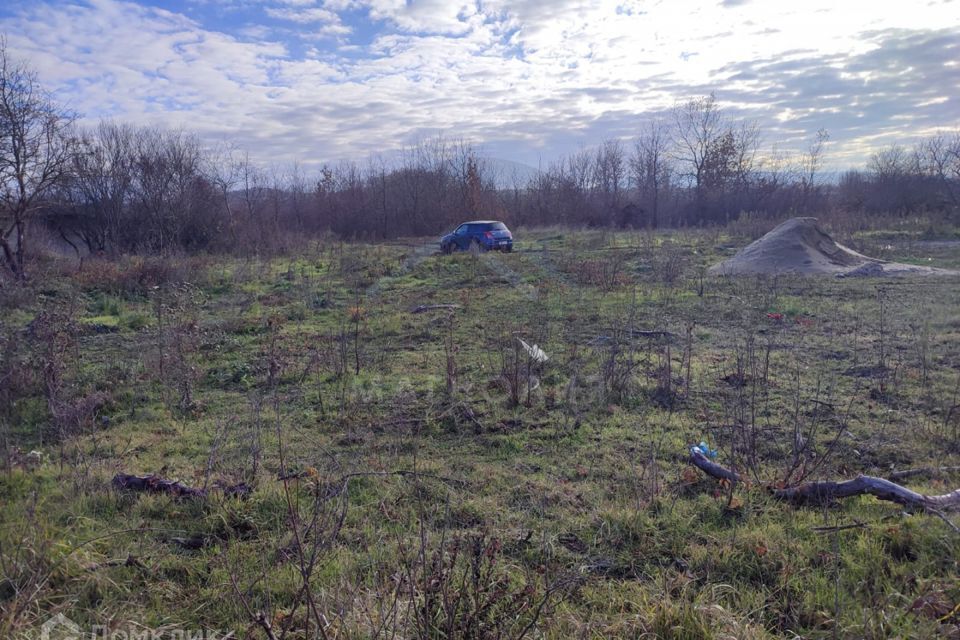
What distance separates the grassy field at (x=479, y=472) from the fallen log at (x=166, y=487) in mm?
119

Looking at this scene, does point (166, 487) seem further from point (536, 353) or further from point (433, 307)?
point (433, 307)

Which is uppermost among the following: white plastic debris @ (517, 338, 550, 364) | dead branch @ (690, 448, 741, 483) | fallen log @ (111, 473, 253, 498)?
white plastic debris @ (517, 338, 550, 364)

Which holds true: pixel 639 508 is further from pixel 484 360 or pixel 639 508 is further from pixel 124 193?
pixel 124 193

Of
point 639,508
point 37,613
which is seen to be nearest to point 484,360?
point 639,508

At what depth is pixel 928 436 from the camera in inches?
192

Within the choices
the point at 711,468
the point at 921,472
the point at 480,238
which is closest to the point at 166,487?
the point at 711,468

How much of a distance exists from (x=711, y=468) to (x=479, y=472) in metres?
1.69

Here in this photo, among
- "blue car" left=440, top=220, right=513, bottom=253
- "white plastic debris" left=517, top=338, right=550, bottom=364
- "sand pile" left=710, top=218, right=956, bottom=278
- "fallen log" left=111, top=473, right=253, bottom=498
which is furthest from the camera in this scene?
"blue car" left=440, top=220, right=513, bottom=253

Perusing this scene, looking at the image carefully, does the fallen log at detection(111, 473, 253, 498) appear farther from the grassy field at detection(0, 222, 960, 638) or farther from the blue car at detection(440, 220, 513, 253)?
the blue car at detection(440, 220, 513, 253)

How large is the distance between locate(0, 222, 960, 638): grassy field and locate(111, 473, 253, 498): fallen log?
119mm

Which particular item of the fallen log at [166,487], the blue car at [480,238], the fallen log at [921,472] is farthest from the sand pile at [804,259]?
the fallen log at [166,487]

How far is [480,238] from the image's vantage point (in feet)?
69.5

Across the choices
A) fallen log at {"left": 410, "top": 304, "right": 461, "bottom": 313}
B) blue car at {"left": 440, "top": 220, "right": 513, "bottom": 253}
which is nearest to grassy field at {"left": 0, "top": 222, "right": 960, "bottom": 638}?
fallen log at {"left": 410, "top": 304, "right": 461, "bottom": 313}

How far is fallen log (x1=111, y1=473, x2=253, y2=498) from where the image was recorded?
3.97 m
